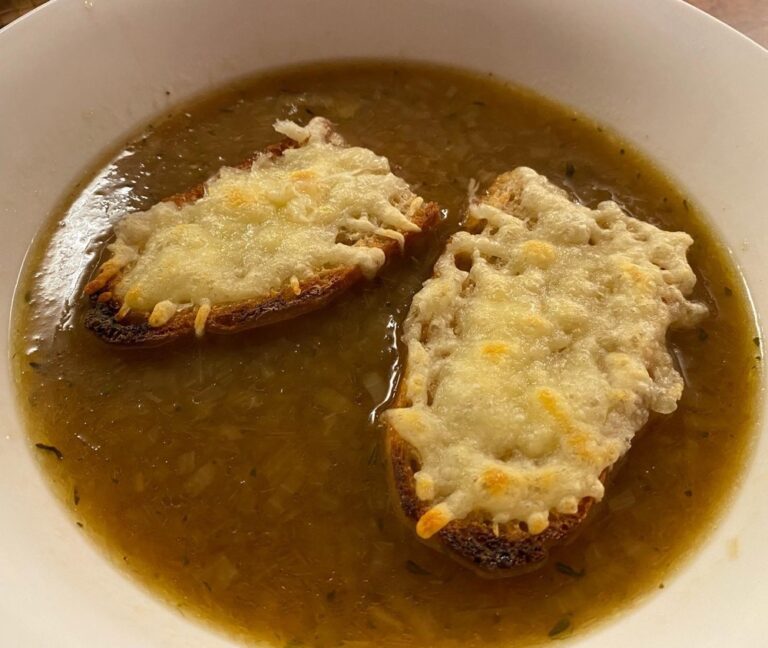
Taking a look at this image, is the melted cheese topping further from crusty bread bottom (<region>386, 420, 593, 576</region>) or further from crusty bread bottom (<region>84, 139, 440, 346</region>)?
crusty bread bottom (<region>386, 420, 593, 576</region>)

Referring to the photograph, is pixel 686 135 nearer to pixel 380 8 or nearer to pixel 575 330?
pixel 575 330

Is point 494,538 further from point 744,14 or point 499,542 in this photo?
point 744,14

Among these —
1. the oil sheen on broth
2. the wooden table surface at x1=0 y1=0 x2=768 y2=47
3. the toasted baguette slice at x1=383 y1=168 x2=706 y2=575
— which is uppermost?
the wooden table surface at x1=0 y1=0 x2=768 y2=47

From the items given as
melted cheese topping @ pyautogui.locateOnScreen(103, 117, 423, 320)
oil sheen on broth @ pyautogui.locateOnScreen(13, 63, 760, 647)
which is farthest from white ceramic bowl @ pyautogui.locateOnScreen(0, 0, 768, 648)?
melted cheese topping @ pyautogui.locateOnScreen(103, 117, 423, 320)

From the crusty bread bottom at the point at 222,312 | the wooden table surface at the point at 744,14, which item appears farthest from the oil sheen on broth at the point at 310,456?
the wooden table surface at the point at 744,14

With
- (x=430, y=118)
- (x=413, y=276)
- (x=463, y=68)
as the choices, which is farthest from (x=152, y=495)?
(x=463, y=68)

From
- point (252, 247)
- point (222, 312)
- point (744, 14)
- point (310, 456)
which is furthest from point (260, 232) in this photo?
point (744, 14)
